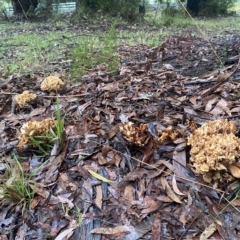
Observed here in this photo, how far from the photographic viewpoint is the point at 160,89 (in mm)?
2211

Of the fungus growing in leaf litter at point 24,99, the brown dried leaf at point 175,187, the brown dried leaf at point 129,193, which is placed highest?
the fungus growing in leaf litter at point 24,99

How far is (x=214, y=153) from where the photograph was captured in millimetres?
1220

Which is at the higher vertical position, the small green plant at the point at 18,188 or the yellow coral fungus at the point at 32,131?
the yellow coral fungus at the point at 32,131

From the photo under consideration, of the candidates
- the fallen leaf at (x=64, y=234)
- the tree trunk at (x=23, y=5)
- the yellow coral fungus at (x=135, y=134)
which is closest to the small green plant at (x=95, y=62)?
the yellow coral fungus at (x=135, y=134)

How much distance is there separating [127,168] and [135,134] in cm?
18

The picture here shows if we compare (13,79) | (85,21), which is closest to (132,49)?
(13,79)

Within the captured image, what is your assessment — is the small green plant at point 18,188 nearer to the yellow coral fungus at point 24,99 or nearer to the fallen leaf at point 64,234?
the fallen leaf at point 64,234

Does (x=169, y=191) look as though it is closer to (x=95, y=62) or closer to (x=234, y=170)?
(x=234, y=170)

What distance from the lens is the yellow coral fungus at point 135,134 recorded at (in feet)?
4.90

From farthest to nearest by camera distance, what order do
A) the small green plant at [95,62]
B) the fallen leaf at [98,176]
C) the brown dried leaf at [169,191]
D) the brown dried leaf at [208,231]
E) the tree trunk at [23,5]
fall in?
the tree trunk at [23,5]
the small green plant at [95,62]
the fallen leaf at [98,176]
the brown dried leaf at [169,191]
the brown dried leaf at [208,231]

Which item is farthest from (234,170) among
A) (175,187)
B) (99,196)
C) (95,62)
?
(95,62)

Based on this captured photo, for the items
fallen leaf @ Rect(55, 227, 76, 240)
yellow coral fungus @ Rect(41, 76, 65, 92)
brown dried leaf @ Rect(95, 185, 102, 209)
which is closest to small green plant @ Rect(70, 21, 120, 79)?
yellow coral fungus @ Rect(41, 76, 65, 92)

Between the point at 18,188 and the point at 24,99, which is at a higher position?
the point at 24,99

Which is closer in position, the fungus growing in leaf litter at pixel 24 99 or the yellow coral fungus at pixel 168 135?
the yellow coral fungus at pixel 168 135
